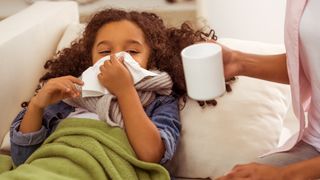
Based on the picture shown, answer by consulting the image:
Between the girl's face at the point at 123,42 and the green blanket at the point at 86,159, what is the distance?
21cm

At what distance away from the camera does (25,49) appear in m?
1.51

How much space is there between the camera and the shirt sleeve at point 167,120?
118 cm

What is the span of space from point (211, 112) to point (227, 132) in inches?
2.8

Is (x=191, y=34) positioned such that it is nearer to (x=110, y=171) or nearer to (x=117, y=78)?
(x=117, y=78)

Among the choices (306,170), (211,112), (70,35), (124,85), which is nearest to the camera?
(306,170)

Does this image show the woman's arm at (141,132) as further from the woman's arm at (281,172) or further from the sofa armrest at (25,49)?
the sofa armrest at (25,49)

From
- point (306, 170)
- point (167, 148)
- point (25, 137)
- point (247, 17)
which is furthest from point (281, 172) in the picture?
point (247, 17)

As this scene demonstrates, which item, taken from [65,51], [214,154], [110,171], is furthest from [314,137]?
[65,51]

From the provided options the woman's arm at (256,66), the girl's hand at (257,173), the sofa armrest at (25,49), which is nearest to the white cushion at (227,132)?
the woman's arm at (256,66)

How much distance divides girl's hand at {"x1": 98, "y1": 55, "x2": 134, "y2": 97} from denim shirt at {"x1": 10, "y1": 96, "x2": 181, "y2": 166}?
0.11 metres

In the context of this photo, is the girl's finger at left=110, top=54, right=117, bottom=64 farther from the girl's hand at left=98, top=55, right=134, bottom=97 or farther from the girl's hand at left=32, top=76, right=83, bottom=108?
the girl's hand at left=32, top=76, right=83, bottom=108

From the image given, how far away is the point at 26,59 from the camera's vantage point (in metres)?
1.51

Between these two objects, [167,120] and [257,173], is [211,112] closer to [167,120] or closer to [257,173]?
[167,120]

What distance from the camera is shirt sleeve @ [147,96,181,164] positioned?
1.18m
